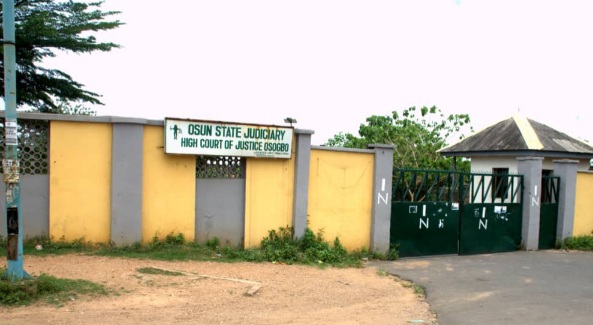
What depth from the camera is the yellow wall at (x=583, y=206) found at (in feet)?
43.3

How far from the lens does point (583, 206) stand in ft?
43.7

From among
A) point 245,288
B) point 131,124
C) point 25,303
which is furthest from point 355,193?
point 25,303

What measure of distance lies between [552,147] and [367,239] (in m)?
8.24

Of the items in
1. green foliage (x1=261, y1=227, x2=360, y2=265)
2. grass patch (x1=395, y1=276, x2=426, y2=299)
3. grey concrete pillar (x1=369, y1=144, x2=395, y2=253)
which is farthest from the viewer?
grey concrete pillar (x1=369, y1=144, x2=395, y2=253)

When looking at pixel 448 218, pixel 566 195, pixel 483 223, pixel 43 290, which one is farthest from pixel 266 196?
pixel 566 195

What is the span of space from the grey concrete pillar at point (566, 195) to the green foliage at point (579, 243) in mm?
156

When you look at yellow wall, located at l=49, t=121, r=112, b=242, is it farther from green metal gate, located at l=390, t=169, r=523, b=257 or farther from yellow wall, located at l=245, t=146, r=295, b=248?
green metal gate, located at l=390, t=169, r=523, b=257

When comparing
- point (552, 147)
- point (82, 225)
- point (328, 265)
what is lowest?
point (328, 265)

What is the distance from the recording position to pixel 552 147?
14375mm

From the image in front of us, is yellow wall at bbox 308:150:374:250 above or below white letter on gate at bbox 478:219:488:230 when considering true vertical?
above

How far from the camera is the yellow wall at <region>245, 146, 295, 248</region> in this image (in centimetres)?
887

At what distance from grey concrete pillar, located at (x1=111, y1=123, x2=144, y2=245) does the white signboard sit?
21.7 inches

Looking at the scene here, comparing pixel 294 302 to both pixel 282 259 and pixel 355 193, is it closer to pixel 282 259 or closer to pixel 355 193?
pixel 282 259

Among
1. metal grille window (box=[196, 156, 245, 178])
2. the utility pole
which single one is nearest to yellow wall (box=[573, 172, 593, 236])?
metal grille window (box=[196, 156, 245, 178])
